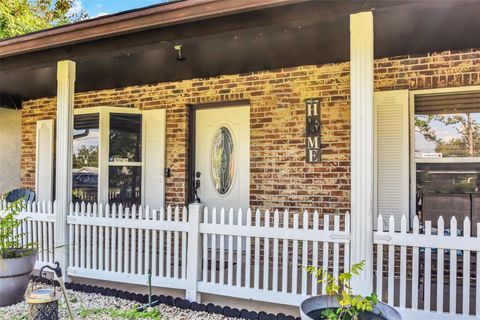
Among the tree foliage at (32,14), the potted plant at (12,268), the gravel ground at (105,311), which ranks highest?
the tree foliage at (32,14)

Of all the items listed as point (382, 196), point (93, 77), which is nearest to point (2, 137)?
point (93, 77)

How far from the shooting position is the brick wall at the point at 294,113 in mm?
4227

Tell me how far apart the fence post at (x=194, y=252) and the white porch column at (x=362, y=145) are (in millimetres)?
1450

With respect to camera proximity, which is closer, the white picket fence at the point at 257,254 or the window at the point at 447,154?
the white picket fence at the point at 257,254

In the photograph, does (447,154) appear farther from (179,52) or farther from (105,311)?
(105,311)

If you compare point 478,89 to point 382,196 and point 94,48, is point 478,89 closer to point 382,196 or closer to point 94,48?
point 382,196

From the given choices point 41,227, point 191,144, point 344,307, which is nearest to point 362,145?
point 344,307

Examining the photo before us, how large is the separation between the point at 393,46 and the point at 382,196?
5.40ft

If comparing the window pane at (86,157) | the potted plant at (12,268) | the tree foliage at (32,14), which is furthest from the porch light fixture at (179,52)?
the tree foliage at (32,14)

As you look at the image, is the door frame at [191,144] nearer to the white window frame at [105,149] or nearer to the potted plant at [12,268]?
the white window frame at [105,149]

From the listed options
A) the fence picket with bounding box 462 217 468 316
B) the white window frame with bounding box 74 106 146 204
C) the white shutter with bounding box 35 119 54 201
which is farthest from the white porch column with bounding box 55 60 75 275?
the fence picket with bounding box 462 217 468 316

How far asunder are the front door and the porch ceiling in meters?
0.63

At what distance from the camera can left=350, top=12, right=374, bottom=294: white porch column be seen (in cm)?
294

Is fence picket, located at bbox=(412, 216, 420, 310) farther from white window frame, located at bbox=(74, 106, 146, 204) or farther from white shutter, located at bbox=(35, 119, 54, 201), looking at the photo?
white shutter, located at bbox=(35, 119, 54, 201)
